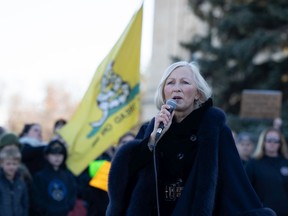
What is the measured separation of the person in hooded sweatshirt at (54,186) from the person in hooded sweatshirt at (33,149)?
1.29 ft

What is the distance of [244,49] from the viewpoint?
1736 centimetres

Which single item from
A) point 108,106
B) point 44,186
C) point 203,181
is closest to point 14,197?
point 44,186

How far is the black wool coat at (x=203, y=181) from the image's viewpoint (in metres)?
A: 3.84

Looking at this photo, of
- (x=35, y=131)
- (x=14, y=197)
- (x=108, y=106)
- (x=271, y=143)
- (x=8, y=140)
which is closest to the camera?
(x=14, y=197)

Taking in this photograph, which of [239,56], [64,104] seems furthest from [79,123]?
[64,104]

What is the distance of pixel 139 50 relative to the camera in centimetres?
933

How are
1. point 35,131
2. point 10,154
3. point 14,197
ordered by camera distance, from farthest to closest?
point 35,131 < point 10,154 < point 14,197

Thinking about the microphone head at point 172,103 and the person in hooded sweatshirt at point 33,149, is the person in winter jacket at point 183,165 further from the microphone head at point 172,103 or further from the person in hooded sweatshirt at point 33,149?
the person in hooded sweatshirt at point 33,149

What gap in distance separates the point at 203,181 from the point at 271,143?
15.6 feet

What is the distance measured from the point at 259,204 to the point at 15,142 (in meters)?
4.96

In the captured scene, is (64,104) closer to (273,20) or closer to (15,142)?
(273,20)

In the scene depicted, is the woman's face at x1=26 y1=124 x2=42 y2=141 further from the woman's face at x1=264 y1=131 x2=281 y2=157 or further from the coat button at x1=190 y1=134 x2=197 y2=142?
the coat button at x1=190 y1=134 x2=197 y2=142

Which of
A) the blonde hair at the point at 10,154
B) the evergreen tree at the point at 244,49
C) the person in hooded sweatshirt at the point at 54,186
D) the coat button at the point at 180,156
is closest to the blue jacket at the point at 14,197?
the blonde hair at the point at 10,154

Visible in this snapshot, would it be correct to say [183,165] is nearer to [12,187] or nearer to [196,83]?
[196,83]
